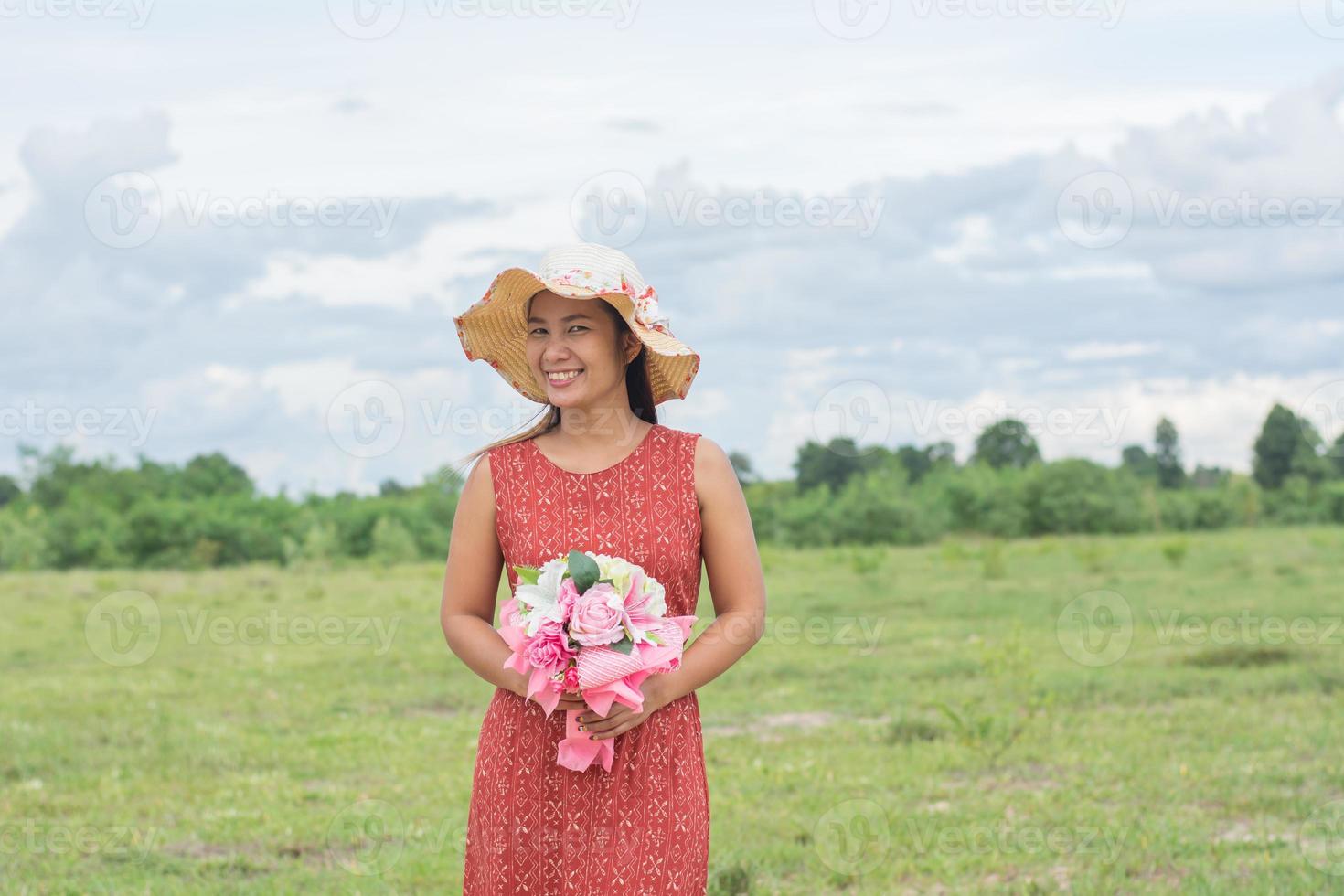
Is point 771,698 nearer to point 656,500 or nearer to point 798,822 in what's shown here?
point 798,822

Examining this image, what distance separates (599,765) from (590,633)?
1.70ft

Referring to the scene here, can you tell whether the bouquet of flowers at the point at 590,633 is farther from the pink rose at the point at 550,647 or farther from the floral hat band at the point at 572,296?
the floral hat band at the point at 572,296

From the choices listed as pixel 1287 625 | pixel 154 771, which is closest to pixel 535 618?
pixel 154 771

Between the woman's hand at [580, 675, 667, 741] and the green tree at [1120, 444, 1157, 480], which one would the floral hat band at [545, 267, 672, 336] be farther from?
the green tree at [1120, 444, 1157, 480]

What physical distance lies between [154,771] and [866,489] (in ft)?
108

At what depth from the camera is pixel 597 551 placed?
3340mm

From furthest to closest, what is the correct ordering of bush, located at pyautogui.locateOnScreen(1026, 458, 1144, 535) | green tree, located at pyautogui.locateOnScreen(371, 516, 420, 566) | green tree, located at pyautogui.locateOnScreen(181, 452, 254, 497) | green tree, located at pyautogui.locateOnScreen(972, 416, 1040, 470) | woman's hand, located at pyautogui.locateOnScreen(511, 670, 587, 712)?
1. green tree, located at pyautogui.locateOnScreen(181, 452, 254, 497)
2. green tree, located at pyautogui.locateOnScreen(972, 416, 1040, 470)
3. bush, located at pyautogui.locateOnScreen(1026, 458, 1144, 535)
4. green tree, located at pyautogui.locateOnScreen(371, 516, 420, 566)
5. woman's hand, located at pyautogui.locateOnScreen(511, 670, 587, 712)

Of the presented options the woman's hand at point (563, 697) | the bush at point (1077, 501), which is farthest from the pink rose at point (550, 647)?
the bush at point (1077, 501)

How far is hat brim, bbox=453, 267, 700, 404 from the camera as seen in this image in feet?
11.0

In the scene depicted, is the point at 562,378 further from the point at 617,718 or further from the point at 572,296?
the point at 617,718

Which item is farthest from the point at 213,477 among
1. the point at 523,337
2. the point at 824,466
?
the point at 523,337

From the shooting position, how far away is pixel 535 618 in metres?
3.02

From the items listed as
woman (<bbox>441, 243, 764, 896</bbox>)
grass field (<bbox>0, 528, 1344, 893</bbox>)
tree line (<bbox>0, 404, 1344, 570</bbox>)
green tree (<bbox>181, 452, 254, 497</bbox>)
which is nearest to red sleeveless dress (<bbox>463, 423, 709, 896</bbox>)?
woman (<bbox>441, 243, 764, 896</bbox>)

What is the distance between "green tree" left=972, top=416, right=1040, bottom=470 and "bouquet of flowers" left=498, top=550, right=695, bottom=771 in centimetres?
4599
